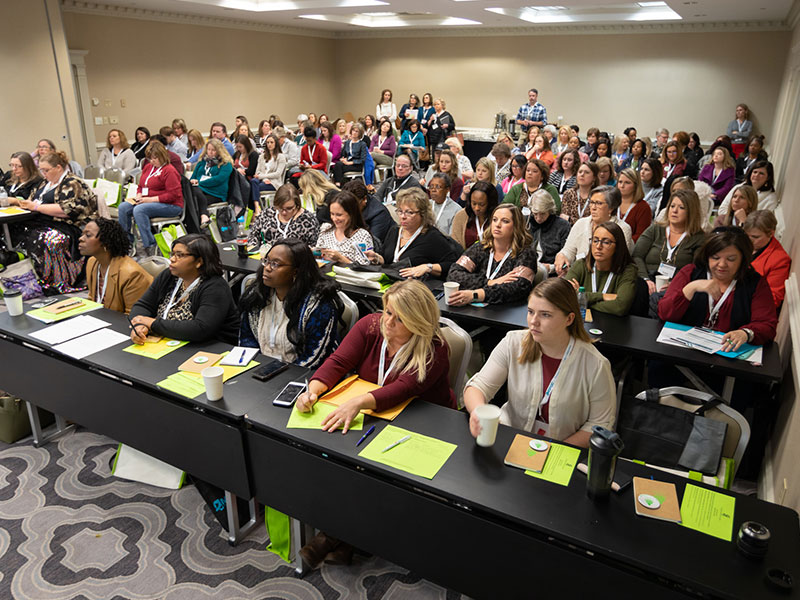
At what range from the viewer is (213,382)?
93.0 inches

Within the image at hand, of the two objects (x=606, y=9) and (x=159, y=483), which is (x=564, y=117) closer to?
(x=606, y=9)

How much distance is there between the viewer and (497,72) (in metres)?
14.7

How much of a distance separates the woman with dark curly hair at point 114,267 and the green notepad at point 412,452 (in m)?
2.27

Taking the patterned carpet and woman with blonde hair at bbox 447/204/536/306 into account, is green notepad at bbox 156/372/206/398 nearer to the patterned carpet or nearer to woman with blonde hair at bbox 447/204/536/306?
the patterned carpet

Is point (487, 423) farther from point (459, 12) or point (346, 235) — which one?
point (459, 12)

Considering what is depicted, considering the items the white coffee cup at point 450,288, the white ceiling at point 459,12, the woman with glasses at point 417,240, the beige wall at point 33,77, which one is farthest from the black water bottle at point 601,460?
the beige wall at point 33,77

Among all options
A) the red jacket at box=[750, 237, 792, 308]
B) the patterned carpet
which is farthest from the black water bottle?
the red jacket at box=[750, 237, 792, 308]

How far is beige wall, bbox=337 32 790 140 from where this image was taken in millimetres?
12133

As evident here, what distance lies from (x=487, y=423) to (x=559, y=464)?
0.28 meters

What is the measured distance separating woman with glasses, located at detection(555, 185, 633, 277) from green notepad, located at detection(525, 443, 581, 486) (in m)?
2.56

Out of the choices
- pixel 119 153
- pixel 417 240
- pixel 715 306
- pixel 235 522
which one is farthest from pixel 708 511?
pixel 119 153

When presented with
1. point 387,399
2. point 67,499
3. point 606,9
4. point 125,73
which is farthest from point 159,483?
point 606,9


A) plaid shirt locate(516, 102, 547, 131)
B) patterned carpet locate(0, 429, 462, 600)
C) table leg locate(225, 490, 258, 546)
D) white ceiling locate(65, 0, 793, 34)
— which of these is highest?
white ceiling locate(65, 0, 793, 34)

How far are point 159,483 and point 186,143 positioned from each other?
8745 mm
